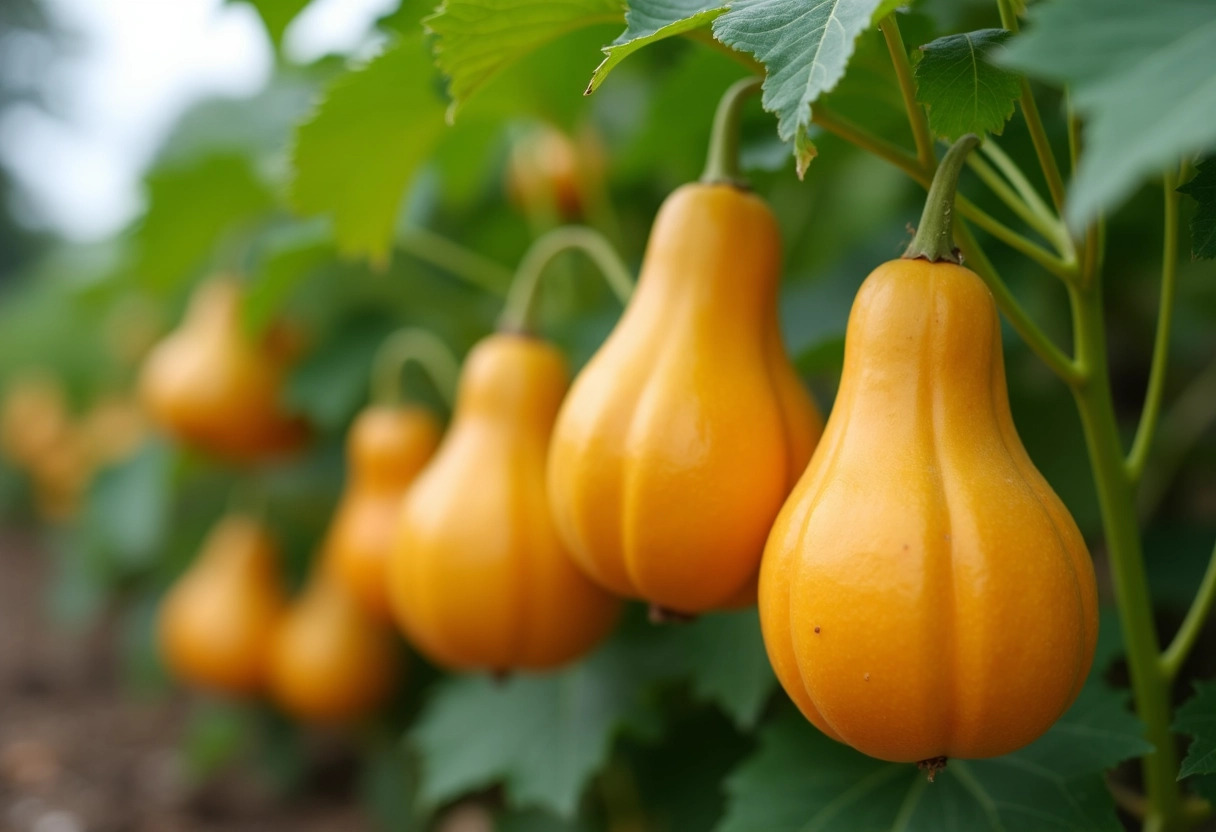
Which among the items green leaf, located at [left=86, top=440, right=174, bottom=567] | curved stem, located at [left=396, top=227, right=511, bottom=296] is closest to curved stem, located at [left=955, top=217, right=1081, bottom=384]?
curved stem, located at [left=396, top=227, right=511, bottom=296]

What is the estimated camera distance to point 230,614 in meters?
1.72

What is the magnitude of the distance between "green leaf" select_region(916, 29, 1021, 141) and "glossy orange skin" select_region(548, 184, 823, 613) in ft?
0.67

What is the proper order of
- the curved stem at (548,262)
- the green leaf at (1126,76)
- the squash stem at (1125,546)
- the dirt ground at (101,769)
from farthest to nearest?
1. the dirt ground at (101,769)
2. the curved stem at (548,262)
3. the squash stem at (1125,546)
4. the green leaf at (1126,76)

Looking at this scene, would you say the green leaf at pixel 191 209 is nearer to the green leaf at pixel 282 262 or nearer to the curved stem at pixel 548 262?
the green leaf at pixel 282 262

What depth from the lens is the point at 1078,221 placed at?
0.33 metres

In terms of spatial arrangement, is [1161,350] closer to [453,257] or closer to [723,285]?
[723,285]

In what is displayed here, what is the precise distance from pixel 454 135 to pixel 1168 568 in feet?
3.63

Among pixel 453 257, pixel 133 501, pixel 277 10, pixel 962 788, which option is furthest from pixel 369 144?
pixel 133 501

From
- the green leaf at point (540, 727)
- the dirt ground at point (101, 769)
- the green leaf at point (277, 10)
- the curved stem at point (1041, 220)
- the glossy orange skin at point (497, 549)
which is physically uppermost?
the green leaf at point (277, 10)

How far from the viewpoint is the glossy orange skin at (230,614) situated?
171 cm

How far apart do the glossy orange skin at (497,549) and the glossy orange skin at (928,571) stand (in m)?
0.36

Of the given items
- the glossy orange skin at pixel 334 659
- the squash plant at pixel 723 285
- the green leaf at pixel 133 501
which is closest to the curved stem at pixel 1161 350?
the squash plant at pixel 723 285

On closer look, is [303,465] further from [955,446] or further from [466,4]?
[955,446]

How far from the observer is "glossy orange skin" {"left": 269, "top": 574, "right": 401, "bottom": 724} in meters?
1.59
